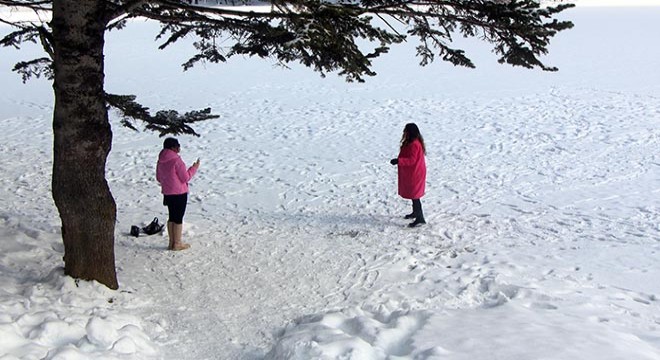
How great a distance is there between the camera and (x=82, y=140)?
627 centimetres

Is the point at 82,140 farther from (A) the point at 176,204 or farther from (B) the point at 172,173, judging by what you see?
(A) the point at 176,204

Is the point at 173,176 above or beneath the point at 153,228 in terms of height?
above

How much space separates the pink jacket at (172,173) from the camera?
8.05 metres

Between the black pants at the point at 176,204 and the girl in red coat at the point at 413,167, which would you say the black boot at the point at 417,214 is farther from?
the black pants at the point at 176,204

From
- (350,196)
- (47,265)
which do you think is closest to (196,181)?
(350,196)

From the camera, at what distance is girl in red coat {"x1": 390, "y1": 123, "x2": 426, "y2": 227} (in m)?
9.14

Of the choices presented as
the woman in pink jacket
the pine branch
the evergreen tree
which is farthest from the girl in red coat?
the pine branch

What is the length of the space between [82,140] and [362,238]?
394 cm

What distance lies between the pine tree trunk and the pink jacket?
1.44 metres

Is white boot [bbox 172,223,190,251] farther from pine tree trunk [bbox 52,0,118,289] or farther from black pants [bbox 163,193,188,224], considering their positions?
pine tree trunk [bbox 52,0,118,289]

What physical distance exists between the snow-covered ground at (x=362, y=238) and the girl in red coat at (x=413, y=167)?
0.40 metres

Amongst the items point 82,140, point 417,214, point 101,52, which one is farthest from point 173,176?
point 417,214

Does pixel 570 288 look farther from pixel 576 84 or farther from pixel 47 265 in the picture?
pixel 576 84

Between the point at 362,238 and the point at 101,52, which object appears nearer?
the point at 101,52
